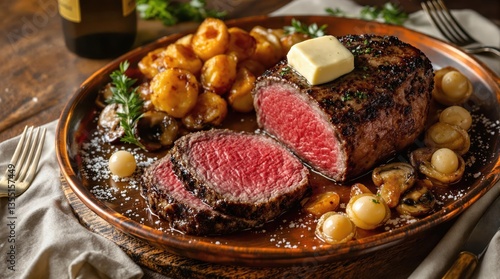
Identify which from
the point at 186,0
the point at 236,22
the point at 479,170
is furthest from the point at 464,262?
the point at 186,0

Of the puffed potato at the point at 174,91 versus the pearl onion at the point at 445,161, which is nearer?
the pearl onion at the point at 445,161

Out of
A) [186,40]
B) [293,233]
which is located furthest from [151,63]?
[293,233]

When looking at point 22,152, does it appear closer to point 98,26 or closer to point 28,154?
point 28,154

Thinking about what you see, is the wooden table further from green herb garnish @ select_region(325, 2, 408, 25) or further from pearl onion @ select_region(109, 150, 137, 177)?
pearl onion @ select_region(109, 150, 137, 177)

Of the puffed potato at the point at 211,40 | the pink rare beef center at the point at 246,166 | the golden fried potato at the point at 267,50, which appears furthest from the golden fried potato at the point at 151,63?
the pink rare beef center at the point at 246,166

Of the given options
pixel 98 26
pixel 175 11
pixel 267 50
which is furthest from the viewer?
pixel 175 11

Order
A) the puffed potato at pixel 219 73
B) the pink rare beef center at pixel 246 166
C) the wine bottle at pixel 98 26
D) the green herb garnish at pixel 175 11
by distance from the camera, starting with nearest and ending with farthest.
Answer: the pink rare beef center at pixel 246 166
the puffed potato at pixel 219 73
the wine bottle at pixel 98 26
the green herb garnish at pixel 175 11

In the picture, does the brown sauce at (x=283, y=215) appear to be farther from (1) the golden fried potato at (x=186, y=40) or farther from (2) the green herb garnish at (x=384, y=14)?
(2) the green herb garnish at (x=384, y=14)
